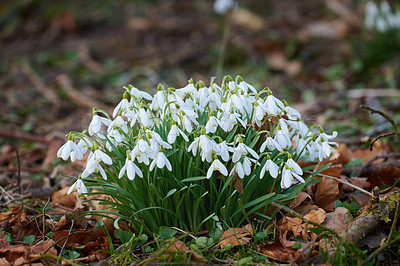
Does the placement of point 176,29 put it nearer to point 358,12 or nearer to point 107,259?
point 358,12

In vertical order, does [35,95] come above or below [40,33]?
below

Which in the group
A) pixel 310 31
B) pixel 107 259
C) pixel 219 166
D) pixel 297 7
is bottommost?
pixel 107 259

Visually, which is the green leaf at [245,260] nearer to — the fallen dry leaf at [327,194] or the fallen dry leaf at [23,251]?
the fallen dry leaf at [327,194]

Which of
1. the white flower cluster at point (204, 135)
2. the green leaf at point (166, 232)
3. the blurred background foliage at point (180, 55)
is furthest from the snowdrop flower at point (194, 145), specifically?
the blurred background foliage at point (180, 55)

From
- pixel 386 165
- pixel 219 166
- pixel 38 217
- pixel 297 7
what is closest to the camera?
pixel 219 166

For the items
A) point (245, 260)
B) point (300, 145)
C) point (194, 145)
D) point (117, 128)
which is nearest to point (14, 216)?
point (117, 128)

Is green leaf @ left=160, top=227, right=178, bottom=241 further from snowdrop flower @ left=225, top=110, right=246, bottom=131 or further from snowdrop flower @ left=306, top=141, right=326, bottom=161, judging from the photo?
snowdrop flower @ left=306, top=141, right=326, bottom=161

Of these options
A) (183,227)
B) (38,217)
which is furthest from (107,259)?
(38,217)
